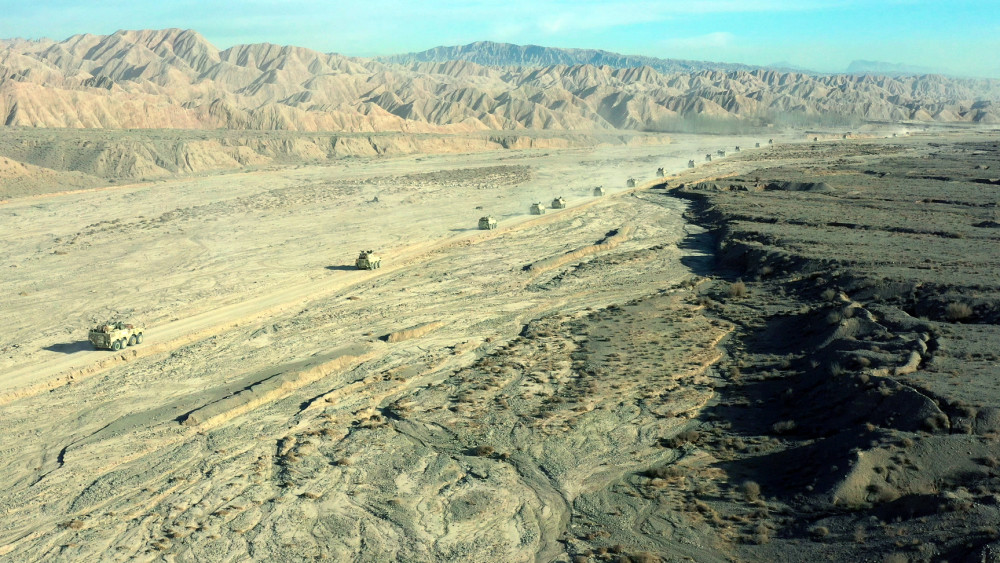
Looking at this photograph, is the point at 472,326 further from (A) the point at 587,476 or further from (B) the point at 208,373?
(A) the point at 587,476

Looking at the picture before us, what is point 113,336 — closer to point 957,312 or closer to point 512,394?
point 512,394

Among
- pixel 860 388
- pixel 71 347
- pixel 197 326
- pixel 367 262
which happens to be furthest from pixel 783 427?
pixel 367 262

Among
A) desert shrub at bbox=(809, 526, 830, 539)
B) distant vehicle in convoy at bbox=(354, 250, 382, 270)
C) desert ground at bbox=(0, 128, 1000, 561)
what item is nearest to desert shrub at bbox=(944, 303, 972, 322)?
desert ground at bbox=(0, 128, 1000, 561)

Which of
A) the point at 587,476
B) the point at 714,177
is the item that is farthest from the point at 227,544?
the point at 714,177

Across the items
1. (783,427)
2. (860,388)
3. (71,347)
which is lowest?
(71,347)

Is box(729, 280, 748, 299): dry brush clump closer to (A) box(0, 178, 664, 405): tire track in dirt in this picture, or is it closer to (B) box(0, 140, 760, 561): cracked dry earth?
(B) box(0, 140, 760, 561): cracked dry earth

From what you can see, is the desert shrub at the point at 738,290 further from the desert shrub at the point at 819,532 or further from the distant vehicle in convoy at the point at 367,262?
the desert shrub at the point at 819,532

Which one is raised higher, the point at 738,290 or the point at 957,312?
the point at 957,312
